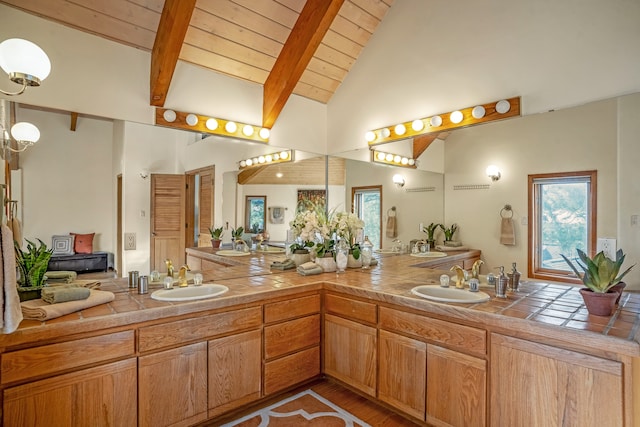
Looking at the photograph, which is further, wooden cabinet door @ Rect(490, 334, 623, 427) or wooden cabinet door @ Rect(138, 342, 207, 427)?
wooden cabinet door @ Rect(138, 342, 207, 427)

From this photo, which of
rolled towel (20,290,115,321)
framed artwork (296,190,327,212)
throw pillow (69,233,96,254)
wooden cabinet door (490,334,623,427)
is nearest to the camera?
wooden cabinet door (490,334,623,427)

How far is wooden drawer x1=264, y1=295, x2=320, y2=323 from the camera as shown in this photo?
7.55ft

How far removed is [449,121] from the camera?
2.74 metres

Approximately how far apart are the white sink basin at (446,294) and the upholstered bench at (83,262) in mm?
2018

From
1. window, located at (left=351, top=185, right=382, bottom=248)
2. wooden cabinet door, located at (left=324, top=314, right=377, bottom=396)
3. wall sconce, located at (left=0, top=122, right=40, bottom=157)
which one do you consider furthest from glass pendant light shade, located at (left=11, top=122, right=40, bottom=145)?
window, located at (left=351, top=185, right=382, bottom=248)

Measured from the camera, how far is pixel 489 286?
2289 millimetres

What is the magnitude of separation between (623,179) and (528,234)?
594 mm

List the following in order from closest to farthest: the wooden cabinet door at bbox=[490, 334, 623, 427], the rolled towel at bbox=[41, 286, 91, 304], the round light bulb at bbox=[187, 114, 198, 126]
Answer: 1. the wooden cabinet door at bbox=[490, 334, 623, 427]
2. the rolled towel at bbox=[41, 286, 91, 304]
3. the round light bulb at bbox=[187, 114, 198, 126]

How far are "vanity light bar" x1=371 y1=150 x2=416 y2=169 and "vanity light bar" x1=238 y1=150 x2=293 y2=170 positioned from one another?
2.88ft

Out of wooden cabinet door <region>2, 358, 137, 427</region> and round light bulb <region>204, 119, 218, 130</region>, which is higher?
round light bulb <region>204, 119, 218, 130</region>

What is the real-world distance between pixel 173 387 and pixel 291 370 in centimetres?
83

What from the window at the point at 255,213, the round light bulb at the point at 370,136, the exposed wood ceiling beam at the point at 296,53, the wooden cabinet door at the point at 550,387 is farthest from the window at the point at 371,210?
the wooden cabinet door at the point at 550,387

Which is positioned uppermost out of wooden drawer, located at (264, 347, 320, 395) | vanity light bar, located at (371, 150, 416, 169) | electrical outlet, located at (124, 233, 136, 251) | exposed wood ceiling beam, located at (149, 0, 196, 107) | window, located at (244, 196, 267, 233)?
exposed wood ceiling beam, located at (149, 0, 196, 107)

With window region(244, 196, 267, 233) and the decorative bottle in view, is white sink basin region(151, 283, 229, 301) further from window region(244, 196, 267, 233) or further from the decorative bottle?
the decorative bottle
